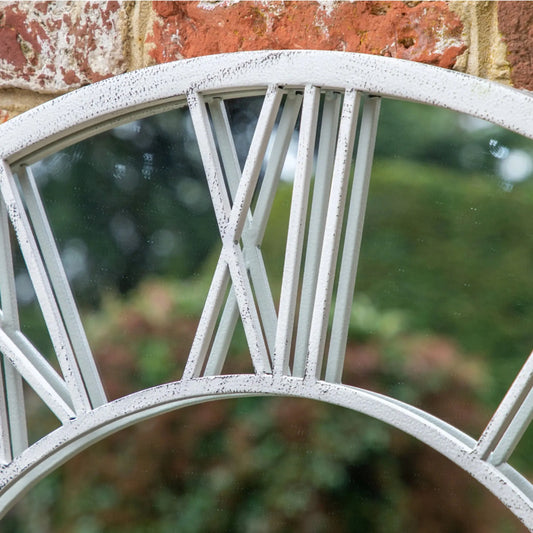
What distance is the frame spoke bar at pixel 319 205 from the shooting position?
530 millimetres

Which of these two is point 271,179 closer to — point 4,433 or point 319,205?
point 319,205

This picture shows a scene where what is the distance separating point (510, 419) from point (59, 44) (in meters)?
0.49

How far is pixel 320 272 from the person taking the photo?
492mm

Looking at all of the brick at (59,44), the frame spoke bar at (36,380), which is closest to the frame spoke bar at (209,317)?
the frame spoke bar at (36,380)

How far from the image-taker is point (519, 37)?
50cm

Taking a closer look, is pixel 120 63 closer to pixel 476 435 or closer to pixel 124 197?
pixel 124 197

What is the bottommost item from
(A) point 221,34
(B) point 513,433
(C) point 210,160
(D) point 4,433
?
(B) point 513,433

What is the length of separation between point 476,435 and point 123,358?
0.33 meters

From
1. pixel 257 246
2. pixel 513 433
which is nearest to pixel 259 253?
pixel 257 246

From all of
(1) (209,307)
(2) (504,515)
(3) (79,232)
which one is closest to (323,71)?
(1) (209,307)

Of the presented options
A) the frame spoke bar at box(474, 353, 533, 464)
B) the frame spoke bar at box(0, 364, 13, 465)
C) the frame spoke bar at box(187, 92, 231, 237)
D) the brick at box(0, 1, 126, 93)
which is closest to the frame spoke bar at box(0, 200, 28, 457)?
the frame spoke bar at box(0, 364, 13, 465)

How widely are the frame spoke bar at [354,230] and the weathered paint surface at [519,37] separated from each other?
3.8 inches

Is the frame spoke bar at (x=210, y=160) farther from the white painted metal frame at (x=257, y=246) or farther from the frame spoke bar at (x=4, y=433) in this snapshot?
the frame spoke bar at (x=4, y=433)

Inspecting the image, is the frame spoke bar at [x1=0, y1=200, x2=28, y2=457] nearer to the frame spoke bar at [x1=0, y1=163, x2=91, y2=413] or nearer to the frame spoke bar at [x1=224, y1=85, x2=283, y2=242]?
the frame spoke bar at [x1=0, y1=163, x2=91, y2=413]
